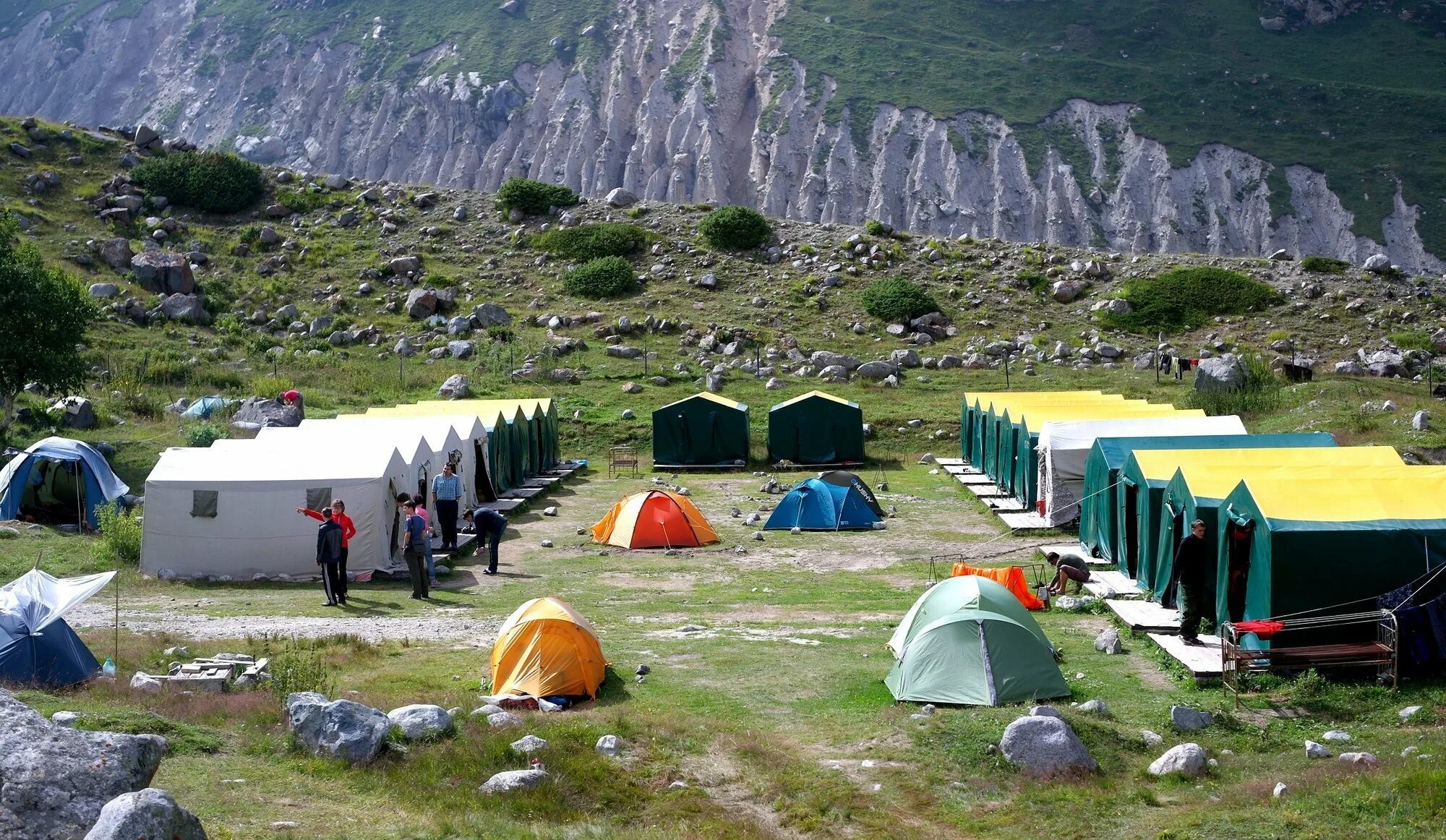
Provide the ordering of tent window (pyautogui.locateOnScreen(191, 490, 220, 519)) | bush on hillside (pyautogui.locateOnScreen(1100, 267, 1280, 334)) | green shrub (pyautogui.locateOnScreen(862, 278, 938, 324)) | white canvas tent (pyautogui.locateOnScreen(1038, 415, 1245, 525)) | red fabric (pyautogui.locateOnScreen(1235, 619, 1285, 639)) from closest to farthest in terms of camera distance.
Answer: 1. red fabric (pyautogui.locateOnScreen(1235, 619, 1285, 639))
2. tent window (pyautogui.locateOnScreen(191, 490, 220, 519))
3. white canvas tent (pyautogui.locateOnScreen(1038, 415, 1245, 525))
4. bush on hillside (pyautogui.locateOnScreen(1100, 267, 1280, 334))
5. green shrub (pyautogui.locateOnScreen(862, 278, 938, 324))

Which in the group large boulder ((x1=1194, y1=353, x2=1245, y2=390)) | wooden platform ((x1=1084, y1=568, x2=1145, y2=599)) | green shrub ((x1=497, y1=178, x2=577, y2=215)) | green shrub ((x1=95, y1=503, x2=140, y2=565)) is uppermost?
green shrub ((x1=497, y1=178, x2=577, y2=215))

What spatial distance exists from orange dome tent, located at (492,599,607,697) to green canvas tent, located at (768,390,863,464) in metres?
23.5

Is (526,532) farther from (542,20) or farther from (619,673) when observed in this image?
(542,20)

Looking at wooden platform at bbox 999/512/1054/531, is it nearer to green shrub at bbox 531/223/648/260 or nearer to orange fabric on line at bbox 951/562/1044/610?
orange fabric on line at bbox 951/562/1044/610

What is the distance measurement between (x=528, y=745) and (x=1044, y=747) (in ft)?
13.9

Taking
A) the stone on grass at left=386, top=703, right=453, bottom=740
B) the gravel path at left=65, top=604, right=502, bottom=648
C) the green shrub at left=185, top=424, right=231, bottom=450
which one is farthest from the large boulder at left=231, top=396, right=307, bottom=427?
the stone on grass at left=386, top=703, right=453, bottom=740

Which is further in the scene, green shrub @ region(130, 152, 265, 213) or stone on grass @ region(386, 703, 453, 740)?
green shrub @ region(130, 152, 265, 213)

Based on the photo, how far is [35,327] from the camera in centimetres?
2961

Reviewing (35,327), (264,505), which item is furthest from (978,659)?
(35,327)

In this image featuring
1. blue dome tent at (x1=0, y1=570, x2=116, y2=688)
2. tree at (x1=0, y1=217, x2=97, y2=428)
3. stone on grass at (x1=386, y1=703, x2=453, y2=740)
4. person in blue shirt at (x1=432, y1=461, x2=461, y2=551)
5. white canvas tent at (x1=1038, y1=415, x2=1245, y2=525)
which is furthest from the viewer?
tree at (x1=0, y1=217, x2=97, y2=428)

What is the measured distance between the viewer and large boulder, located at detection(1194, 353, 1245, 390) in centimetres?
3650

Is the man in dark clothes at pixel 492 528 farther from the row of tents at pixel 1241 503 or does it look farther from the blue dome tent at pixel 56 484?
the row of tents at pixel 1241 503

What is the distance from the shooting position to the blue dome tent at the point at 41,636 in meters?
11.7

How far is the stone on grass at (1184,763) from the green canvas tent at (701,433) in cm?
Answer: 2656
